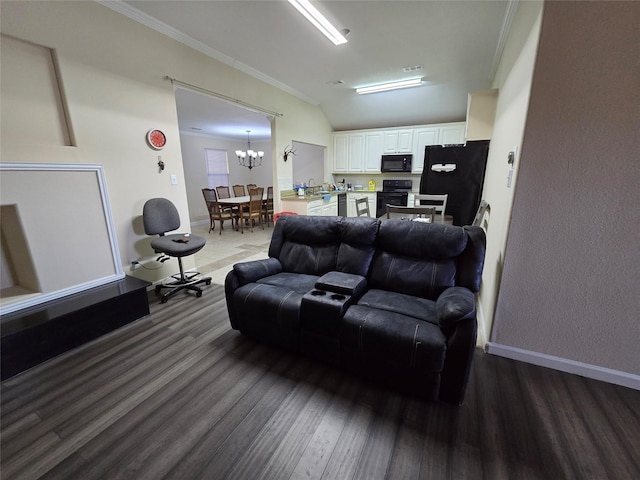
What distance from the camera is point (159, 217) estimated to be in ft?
A: 9.70

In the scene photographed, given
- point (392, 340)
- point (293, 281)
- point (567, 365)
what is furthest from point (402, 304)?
point (567, 365)

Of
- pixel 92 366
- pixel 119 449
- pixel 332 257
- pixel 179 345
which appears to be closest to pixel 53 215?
pixel 92 366

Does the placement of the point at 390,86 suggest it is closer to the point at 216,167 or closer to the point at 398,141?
the point at 398,141

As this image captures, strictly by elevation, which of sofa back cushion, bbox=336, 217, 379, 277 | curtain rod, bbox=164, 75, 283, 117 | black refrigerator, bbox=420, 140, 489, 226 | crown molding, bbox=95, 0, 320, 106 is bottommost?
sofa back cushion, bbox=336, 217, 379, 277

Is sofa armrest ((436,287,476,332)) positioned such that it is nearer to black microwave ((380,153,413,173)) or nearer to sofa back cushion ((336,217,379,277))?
sofa back cushion ((336,217,379,277))

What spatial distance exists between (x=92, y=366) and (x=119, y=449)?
33.9 inches

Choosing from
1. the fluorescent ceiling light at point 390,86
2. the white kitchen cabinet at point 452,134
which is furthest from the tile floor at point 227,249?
the white kitchen cabinet at point 452,134

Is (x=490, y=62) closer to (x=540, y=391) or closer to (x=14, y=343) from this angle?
(x=540, y=391)

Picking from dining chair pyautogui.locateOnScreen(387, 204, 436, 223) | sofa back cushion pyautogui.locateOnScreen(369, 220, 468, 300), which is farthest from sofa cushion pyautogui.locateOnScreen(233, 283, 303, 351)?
Answer: dining chair pyautogui.locateOnScreen(387, 204, 436, 223)

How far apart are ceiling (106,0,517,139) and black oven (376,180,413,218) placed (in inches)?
59.0

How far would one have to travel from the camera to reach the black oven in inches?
233

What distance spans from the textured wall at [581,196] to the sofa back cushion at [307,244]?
1.32 meters

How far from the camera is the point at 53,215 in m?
2.13

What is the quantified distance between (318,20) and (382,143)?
3860 millimetres
